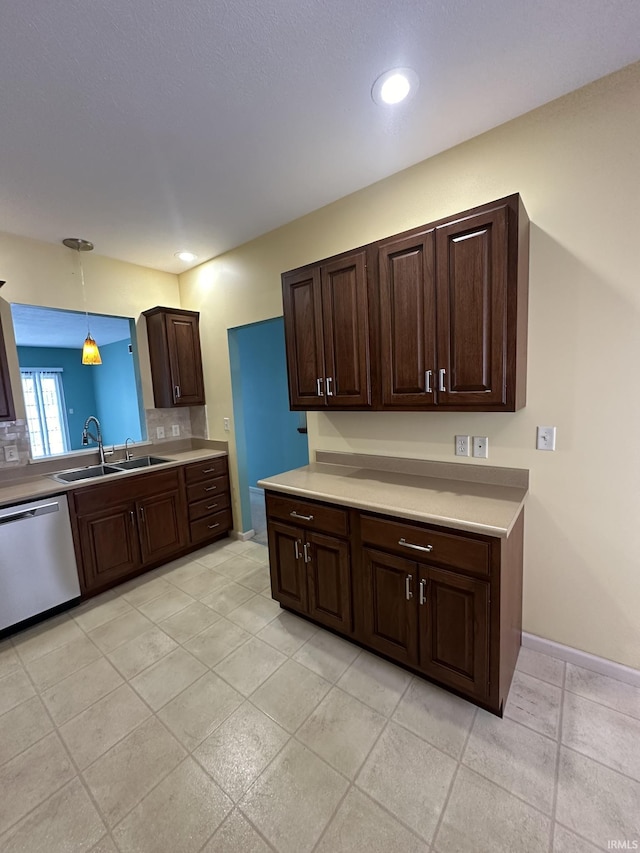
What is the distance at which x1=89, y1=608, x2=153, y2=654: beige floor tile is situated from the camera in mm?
2199

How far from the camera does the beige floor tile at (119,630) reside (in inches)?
86.6

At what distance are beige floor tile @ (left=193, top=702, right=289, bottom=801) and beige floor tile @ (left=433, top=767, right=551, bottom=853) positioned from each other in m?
0.68

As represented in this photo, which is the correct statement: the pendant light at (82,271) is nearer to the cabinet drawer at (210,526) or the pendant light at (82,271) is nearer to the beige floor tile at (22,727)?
the cabinet drawer at (210,526)

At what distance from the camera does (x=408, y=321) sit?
184 centimetres

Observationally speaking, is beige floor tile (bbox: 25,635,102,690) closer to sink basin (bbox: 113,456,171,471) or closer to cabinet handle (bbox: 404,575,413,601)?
sink basin (bbox: 113,456,171,471)

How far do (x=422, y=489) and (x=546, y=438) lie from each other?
67 centimetres

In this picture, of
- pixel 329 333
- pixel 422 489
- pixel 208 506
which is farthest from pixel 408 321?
pixel 208 506

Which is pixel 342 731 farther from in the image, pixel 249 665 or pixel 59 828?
pixel 59 828

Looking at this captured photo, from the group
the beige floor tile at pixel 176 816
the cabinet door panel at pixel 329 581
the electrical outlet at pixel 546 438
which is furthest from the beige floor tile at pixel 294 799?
the electrical outlet at pixel 546 438

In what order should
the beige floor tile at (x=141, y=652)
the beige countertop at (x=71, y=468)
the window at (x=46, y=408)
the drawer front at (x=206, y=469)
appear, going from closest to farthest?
the beige floor tile at (x=141, y=652) < the beige countertop at (x=71, y=468) < the drawer front at (x=206, y=469) < the window at (x=46, y=408)

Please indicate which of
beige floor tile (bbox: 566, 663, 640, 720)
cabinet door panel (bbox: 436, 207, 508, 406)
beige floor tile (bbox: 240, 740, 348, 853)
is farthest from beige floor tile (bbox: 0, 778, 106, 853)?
cabinet door panel (bbox: 436, 207, 508, 406)

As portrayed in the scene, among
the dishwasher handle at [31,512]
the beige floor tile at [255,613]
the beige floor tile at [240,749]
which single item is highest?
the dishwasher handle at [31,512]

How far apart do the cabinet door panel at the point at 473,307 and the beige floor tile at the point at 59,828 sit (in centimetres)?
217

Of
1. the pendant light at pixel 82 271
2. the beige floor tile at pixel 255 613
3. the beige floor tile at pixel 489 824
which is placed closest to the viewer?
the beige floor tile at pixel 489 824
